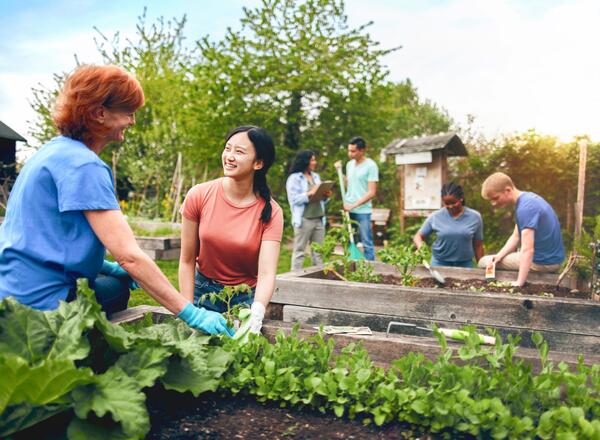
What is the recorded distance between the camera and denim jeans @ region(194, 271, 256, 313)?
280 cm

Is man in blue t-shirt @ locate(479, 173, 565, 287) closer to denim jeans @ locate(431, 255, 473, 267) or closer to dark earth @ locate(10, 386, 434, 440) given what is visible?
denim jeans @ locate(431, 255, 473, 267)

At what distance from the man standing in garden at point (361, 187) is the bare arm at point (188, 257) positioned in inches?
154

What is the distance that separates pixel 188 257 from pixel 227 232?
23 cm

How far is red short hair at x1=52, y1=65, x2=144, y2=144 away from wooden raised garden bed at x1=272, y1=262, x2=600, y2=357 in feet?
5.36

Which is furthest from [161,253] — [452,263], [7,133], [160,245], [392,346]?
[392,346]

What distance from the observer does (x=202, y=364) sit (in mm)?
1646

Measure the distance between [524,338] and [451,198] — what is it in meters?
1.96

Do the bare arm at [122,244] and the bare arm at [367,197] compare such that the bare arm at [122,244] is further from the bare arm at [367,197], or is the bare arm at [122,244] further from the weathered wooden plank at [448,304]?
the bare arm at [367,197]

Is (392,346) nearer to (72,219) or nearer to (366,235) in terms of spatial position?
(72,219)

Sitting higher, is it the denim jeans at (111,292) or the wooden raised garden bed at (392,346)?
the denim jeans at (111,292)

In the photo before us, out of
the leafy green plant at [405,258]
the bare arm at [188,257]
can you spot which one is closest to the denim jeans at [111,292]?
the bare arm at [188,257]

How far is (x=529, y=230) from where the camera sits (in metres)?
3.94

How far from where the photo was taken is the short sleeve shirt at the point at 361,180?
21.6ft

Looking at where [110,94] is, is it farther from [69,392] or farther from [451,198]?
[451,198]
